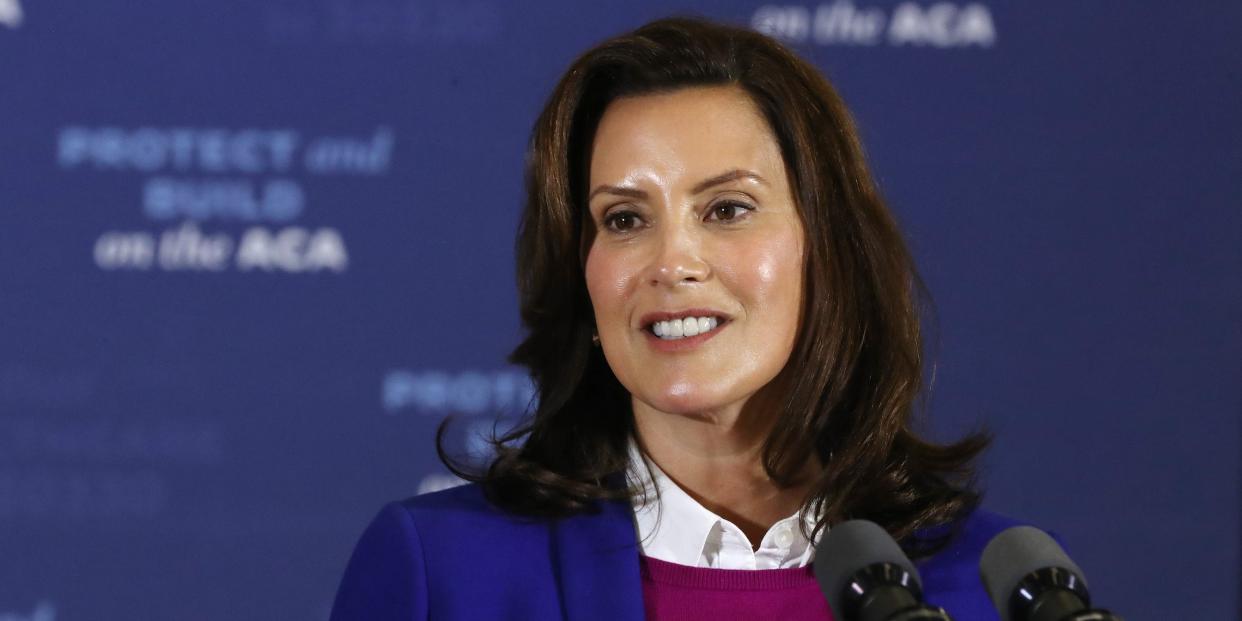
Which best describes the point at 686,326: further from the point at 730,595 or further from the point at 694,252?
the point at 730,595

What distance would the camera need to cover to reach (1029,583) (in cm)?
85

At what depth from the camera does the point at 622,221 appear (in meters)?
1.50

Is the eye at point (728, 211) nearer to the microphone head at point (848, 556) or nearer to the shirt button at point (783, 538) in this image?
the shirt button at point (783, 538)

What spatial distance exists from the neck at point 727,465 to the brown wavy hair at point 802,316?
0.07 ft

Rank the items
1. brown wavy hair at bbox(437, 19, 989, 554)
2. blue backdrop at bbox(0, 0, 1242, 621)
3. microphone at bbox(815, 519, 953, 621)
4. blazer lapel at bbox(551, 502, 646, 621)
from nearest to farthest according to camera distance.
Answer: microphone at bbox(815, 519, 953, 621) < blazer lapel at bbox(551, 502, 646, 621) < brown wavy hair at bbox(437, 19, 989, 554) < blue backdrop at bbox(0, 0, 1242, 621)

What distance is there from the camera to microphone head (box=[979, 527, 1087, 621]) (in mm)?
853

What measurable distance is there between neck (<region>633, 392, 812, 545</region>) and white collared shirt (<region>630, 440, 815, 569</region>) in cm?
3

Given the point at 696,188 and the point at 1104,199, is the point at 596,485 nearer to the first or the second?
the point at 696,188

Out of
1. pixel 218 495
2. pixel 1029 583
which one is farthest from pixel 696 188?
pixel 218 495

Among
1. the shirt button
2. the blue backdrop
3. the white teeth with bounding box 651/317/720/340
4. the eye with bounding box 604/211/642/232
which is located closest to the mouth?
the white teeth with bounding box 651/317/720/340

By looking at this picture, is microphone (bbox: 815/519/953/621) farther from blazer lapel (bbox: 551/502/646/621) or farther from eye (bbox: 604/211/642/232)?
eye (bbox: 604/211/642/232)

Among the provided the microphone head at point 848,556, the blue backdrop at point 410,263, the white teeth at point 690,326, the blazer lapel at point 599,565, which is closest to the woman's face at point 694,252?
the white teeth at point 690,326

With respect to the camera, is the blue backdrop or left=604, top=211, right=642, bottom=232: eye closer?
left=604, top=211, right=642, bottom=232: eye

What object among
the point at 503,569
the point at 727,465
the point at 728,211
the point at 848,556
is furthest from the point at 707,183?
the point at 848,556
